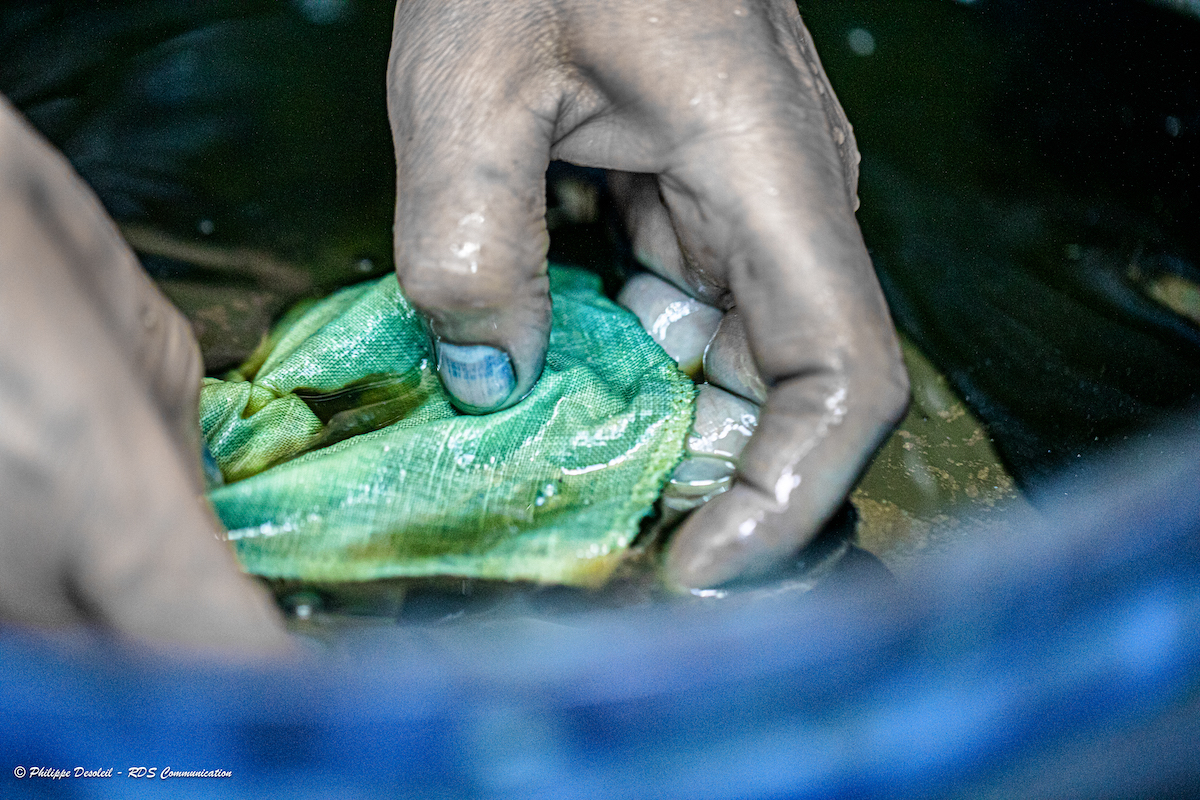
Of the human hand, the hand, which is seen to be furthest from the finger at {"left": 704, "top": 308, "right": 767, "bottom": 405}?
the hand

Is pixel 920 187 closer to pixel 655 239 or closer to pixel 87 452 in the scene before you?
pixel 655 239

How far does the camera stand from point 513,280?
0.71 metres

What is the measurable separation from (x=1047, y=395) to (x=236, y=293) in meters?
0.90

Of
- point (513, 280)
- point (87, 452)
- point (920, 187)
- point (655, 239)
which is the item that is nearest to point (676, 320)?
point (655, 239)

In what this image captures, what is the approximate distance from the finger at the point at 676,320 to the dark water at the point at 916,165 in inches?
5.9

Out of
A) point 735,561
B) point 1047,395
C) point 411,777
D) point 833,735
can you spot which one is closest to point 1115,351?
point 1047,395

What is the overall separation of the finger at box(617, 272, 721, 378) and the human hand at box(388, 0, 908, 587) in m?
0.02

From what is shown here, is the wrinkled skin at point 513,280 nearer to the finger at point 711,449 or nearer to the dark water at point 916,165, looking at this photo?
the finger at point 711,449

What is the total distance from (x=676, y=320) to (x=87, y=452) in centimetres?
55

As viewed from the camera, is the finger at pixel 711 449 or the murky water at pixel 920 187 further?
the murky water at pixel 920 187

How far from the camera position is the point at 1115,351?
86 cm

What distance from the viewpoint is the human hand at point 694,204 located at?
0.61m

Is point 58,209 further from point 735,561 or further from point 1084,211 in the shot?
point 1084,211

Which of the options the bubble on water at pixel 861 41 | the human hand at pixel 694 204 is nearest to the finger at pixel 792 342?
the human hand at pixel 694 204
